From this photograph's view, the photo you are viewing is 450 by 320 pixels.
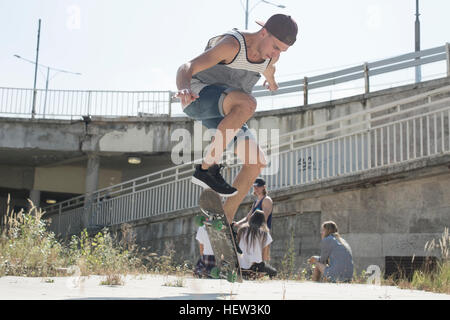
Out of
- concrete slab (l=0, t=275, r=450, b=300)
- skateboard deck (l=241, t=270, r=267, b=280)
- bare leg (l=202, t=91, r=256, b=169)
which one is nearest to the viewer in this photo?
concrete slab (l=0, t=275, r=450, b=300)

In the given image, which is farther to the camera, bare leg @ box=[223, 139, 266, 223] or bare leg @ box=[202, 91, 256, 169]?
bare leg @ box=[223, 139, 266, 223]

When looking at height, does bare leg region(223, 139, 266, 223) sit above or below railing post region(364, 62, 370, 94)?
below

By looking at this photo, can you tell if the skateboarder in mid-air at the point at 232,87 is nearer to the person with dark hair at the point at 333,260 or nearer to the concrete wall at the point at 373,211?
the person with dark hair at the point at 333,260

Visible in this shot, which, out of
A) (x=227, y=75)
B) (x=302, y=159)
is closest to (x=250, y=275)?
(x=227, y=75)

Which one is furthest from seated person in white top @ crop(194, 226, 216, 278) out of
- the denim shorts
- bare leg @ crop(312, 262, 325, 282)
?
the denim shorts

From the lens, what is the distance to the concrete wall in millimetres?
8789

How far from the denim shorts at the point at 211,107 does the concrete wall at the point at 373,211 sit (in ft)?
17.3

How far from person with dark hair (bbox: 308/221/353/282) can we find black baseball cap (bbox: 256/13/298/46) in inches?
157

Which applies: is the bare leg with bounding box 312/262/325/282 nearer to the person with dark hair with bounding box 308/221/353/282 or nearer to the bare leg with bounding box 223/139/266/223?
the person with dark hair with bounding box 308/221/353/282

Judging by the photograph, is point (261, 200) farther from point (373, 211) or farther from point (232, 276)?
point (232, 276)

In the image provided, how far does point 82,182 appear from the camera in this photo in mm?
25984

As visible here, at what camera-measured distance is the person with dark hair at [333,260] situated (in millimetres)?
7293

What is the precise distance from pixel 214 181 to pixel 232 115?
1.97 feet

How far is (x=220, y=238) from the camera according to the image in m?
4.40
